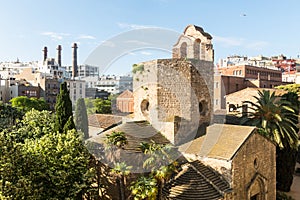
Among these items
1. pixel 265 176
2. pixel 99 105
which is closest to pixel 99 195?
pixel 265 176

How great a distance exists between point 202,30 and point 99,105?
36112 millimetres

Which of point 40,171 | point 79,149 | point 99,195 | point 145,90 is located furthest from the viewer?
point 145,90

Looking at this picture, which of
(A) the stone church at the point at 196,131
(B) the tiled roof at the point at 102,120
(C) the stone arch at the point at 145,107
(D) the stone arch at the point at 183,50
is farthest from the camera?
(B) the tiled roof at the point at 102,120

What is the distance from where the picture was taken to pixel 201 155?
57.0 feet

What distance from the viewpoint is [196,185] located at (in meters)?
15.7

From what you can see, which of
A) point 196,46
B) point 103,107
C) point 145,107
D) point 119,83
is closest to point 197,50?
point 196,46

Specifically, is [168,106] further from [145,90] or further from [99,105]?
[99,105]

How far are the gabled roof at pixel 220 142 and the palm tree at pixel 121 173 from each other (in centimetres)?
466

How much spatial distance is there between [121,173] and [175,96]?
7589 millimetres

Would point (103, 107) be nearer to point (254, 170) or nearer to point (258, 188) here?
point (258, 188)

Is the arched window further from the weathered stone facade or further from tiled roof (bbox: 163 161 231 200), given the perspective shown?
tiled roof (bbox: 163 161 231 200)

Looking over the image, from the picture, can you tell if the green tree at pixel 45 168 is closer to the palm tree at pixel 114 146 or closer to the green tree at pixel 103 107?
the palm tree at pixel 114 146

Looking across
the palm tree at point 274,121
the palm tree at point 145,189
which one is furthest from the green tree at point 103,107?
the palm tree at point 145,189

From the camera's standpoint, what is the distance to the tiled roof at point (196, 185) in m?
15.3
